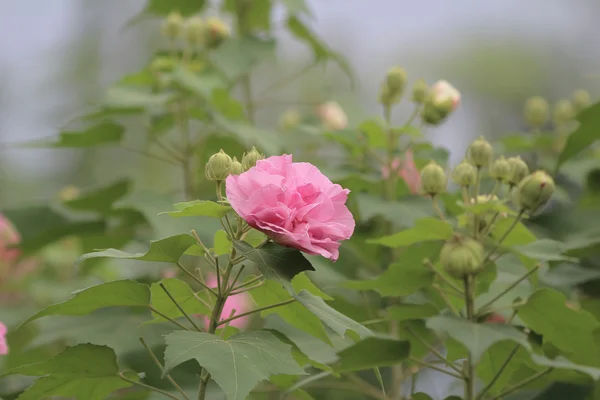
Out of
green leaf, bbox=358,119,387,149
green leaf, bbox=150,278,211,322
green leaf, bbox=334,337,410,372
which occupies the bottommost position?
green leaf, bbox=334,337,410,372

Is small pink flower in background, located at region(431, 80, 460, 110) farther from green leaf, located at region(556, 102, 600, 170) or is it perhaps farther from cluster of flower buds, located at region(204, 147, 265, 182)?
cluster of flower buds, located at region(204, 147, 265, 182)

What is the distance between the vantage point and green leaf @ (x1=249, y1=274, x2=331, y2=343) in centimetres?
78

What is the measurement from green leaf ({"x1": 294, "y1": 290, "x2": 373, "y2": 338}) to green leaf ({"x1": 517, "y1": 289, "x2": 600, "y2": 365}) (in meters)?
0.20

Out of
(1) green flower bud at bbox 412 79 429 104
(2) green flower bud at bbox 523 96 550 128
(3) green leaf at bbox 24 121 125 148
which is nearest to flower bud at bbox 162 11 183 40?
(3) green leaf at bbox 24 121 125 148

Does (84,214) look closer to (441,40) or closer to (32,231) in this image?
(32,231)

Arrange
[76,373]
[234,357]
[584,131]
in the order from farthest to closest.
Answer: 1. [584,131]
2. [76,373]
3. [234,357]

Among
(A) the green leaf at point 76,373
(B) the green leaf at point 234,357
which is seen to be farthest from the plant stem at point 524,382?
(A) the green leaf at point 76,373

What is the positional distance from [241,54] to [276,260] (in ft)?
2.65

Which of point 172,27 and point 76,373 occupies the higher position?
point 172,27

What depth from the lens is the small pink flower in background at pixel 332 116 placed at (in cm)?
162

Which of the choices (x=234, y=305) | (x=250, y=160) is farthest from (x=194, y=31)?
(x=250, y=160)

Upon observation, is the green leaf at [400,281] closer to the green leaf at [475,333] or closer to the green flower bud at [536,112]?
the green leaf at [475,333]

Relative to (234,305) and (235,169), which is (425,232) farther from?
(234,305)

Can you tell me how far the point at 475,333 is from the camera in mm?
731
